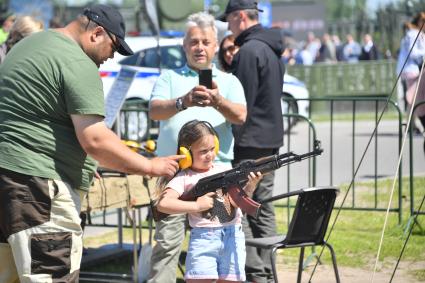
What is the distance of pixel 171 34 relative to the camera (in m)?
18.4

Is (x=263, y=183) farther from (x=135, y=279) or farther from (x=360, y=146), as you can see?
(x=360, y=146)

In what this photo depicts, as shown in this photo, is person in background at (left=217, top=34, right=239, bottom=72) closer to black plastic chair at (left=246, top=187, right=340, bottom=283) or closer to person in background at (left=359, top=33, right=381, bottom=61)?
black plastic chair at (left=246, top=187, right=340, bottom=283)

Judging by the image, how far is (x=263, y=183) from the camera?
7.37m

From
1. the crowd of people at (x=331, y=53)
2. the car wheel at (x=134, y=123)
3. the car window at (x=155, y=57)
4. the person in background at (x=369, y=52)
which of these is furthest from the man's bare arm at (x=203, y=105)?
the crowd of people at (x=331, y=53)

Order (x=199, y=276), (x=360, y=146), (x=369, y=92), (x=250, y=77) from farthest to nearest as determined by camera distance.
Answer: (x=369, y=92) → (x=360, y=146) → (x=250, y=77) → (x=199, y=276)

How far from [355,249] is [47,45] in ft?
15.4

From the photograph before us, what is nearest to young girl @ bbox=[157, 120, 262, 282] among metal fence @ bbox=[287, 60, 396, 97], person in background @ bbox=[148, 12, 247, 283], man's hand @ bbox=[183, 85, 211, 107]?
man's hand @ bbox=[183, 85, 211, 107]

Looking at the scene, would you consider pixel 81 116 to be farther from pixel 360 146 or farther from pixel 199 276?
pixel 360 146

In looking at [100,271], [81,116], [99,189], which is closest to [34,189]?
[81,116]

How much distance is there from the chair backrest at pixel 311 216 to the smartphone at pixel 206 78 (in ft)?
2.91

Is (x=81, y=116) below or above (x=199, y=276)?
above

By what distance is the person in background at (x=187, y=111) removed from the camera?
6.41m

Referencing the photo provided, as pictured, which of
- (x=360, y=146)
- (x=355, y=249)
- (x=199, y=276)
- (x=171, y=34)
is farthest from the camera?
(x=171, y=34)

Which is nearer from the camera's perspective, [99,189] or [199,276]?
[199,276]
